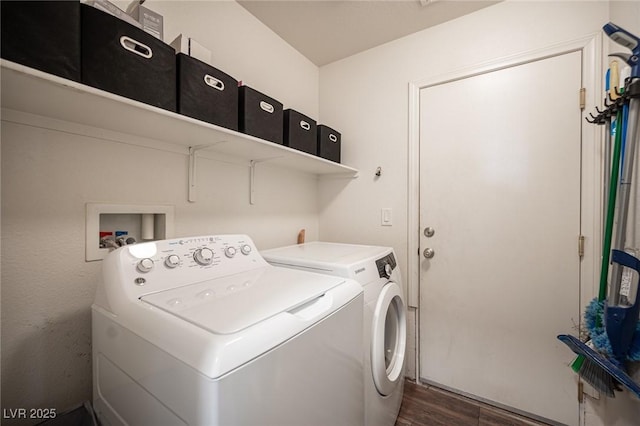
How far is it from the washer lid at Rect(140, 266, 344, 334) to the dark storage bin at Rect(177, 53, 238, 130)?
2.11 ft

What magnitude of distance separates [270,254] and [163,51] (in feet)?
3.32

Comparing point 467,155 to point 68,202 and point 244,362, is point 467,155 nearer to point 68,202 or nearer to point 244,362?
point 244,362

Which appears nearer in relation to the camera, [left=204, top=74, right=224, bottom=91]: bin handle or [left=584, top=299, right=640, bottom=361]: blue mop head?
[left=584, top=299, right=640, bottom=361]: blue mop head

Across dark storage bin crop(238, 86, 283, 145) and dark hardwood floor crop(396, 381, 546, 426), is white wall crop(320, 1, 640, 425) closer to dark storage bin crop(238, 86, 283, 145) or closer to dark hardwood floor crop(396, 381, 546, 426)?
dark hardwood floor crop(396, 381, 546, 426)

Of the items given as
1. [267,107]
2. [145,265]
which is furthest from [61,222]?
[267,107]

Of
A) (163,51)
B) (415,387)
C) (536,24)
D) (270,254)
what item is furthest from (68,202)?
(536,24)

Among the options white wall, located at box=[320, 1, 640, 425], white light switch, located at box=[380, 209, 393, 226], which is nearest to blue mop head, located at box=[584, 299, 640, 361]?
white wall, located at box=[320, 1, 640, 425]

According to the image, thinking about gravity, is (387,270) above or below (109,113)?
below

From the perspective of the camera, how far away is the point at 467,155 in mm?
1633

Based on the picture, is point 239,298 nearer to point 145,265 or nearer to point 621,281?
point 145,265

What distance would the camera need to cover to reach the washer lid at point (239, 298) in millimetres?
620

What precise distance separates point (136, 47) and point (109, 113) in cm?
23

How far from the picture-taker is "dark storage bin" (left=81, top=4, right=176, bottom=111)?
28.0 inches

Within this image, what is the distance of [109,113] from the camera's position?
855mm
